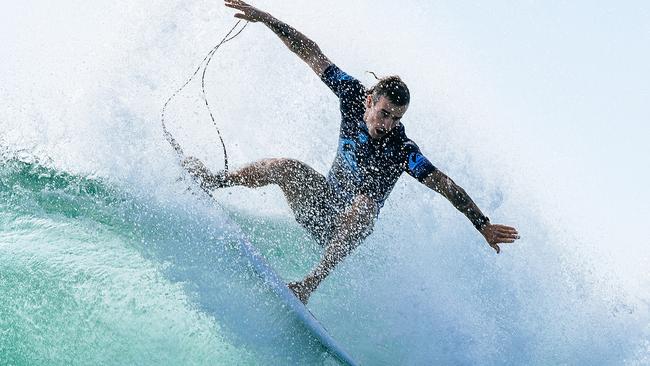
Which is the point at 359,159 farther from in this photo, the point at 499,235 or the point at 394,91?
the point at 499,235

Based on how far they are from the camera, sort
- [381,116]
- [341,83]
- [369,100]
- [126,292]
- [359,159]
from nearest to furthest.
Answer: [126,292], [381,116], [369,100], [359,159], [341,83]

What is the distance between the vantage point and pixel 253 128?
8.24m

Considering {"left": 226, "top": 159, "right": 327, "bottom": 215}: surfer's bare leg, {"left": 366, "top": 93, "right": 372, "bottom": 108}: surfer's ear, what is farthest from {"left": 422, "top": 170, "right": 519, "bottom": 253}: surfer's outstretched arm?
{"left": 226, "top": 159, "right": 327, "bottom": 215}: surfer's bare leg

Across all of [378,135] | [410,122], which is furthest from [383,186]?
[410,122]

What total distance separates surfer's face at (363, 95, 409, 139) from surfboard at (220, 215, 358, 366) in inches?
45.7

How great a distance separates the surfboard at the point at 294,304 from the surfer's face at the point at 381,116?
3.80 feet

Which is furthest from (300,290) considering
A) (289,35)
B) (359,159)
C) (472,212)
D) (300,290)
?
(289,35)

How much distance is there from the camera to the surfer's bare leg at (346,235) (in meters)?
4.46

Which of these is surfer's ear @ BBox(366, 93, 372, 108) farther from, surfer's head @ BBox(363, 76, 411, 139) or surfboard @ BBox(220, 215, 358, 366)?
surfboard @ BBox(220, 215, 358, 366)

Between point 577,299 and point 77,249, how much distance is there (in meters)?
5.20

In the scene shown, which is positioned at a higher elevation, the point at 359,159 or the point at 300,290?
the point at 359,159

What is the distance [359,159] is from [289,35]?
39.7 inches

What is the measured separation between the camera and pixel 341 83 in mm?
4945

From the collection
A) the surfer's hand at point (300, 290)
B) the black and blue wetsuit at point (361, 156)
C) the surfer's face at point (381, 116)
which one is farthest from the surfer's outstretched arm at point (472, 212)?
the surfer's hand at point (300, 290)
